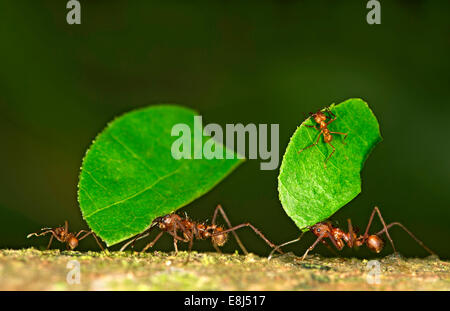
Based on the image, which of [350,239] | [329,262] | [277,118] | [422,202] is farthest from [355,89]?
[329,262]

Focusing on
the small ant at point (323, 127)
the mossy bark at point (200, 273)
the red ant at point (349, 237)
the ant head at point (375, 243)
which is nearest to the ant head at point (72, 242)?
the mossy bark at point (200, 273)

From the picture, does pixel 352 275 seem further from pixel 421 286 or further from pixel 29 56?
pixel 29 56

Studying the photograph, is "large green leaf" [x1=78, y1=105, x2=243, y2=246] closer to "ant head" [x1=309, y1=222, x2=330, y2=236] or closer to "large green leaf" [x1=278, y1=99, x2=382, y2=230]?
"large green leaf" [x1=278, y1=99, x2=382, y2=230]

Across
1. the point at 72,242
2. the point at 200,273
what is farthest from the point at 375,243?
the point at 72,242

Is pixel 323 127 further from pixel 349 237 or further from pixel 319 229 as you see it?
pixel 349 237

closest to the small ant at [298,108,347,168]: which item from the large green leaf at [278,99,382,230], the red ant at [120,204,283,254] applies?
the large green leaf at [278,99,382,230]
